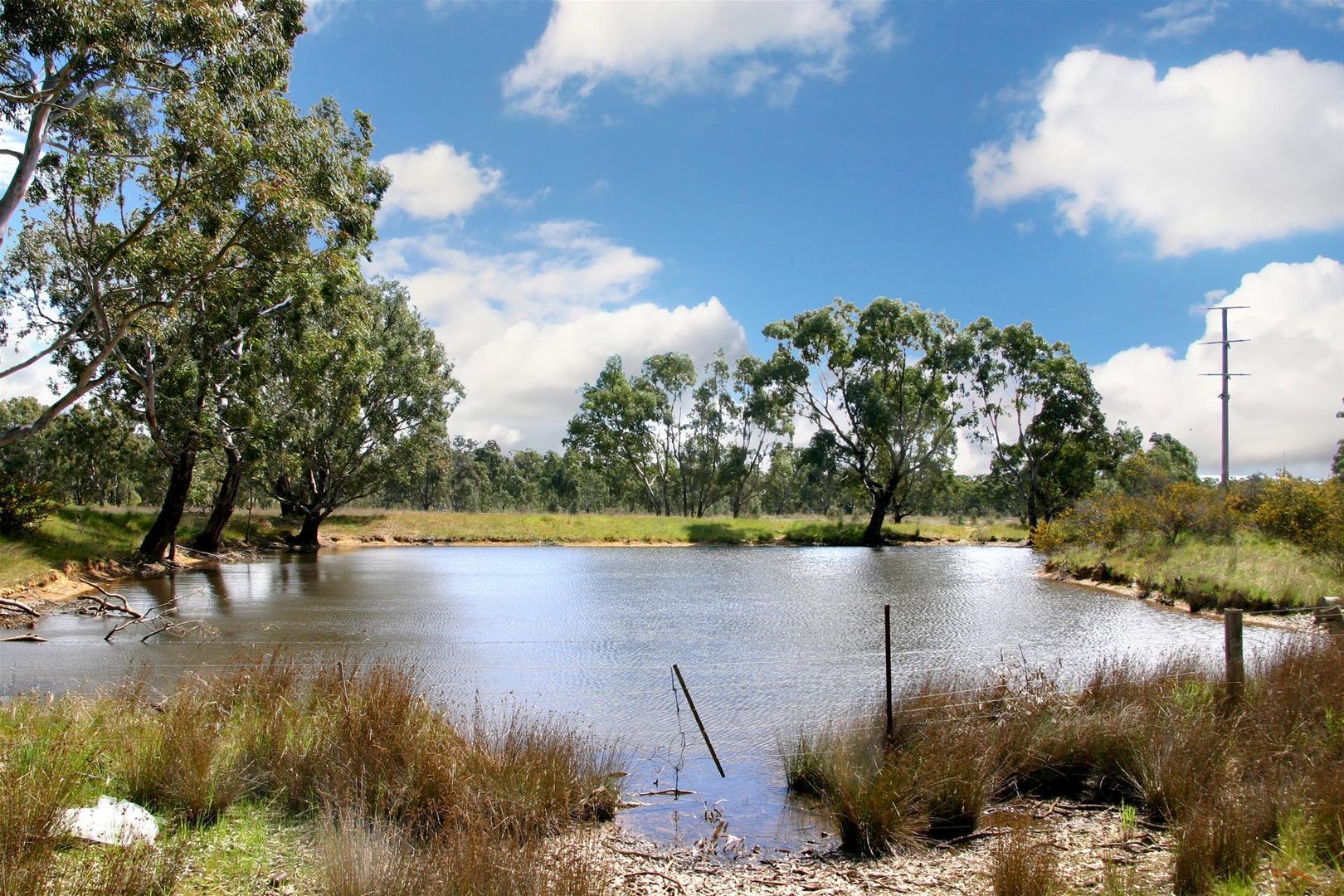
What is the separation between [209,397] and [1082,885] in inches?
1095

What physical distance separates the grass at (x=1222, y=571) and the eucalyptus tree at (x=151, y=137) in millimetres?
21265

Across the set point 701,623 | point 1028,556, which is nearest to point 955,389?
point 1028,556

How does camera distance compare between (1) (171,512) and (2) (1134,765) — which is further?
(1) (171,512)

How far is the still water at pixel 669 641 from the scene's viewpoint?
28.9 feet

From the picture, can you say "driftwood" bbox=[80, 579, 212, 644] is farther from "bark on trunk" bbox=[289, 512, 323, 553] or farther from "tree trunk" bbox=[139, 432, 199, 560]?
"bark on trunk" bbox=[289, 512, 323, 553]

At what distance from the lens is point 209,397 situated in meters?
26.5

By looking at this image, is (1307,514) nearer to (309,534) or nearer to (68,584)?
(68,584)

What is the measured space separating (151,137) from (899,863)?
19.8 m

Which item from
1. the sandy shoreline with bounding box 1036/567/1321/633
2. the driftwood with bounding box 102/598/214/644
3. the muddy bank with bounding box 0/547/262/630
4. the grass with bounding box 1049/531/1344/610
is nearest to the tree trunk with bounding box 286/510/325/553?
the muddy bank with bounding box 0/547/262/630

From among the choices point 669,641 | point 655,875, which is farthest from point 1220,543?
point 655,875

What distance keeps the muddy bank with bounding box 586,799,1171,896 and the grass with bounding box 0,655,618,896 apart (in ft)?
2.11

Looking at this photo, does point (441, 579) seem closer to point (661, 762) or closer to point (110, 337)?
point (110, 337)

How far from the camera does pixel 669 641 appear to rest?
50.8ft

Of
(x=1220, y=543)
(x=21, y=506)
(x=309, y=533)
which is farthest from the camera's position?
(x=309, y=533)
